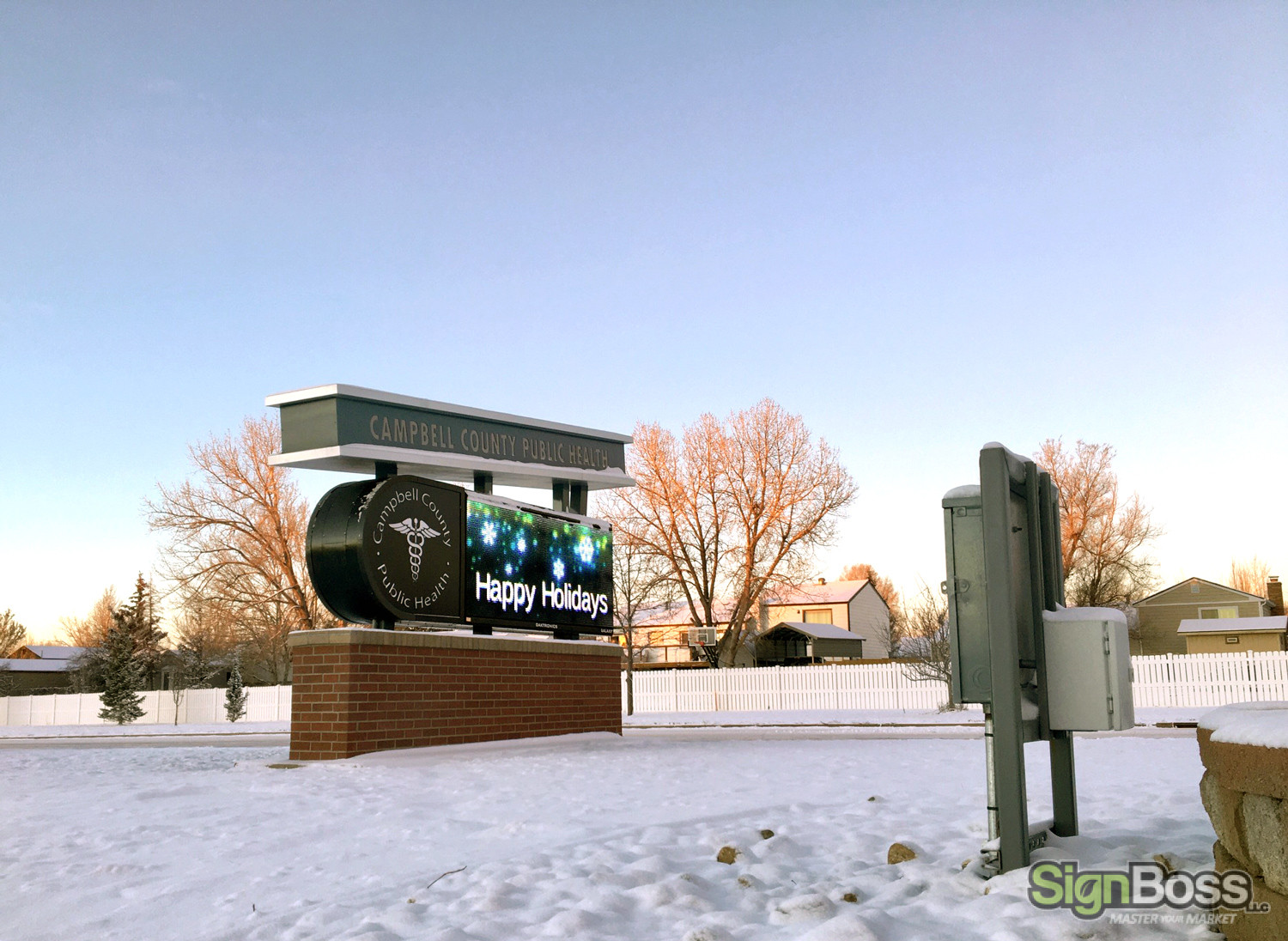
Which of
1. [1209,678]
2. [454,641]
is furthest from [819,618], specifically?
[454,641]

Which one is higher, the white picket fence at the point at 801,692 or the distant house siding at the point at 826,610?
the distant house siding at the point at 826,610

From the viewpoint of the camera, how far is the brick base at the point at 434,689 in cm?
1131

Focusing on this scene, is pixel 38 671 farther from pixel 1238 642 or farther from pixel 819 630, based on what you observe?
pixel 1238 642

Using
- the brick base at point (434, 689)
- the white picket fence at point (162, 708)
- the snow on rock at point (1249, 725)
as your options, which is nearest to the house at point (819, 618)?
the white picket fence at point (162, 708)

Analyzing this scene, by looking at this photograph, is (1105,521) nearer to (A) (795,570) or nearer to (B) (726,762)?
(A) (795,570)

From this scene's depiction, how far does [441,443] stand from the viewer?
44.9 feet

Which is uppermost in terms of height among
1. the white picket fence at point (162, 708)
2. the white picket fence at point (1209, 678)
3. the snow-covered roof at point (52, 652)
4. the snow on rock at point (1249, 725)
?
the snow on rock at point (1249, 725)

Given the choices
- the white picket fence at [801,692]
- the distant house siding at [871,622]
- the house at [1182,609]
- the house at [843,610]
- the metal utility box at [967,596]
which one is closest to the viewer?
the metal utility box at [967,596]

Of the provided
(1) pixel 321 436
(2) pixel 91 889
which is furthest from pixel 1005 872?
(1) pixel 321 436

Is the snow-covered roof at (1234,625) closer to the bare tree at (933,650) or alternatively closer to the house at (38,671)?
the bare tree at (933,650)

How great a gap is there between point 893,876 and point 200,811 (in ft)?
18.1

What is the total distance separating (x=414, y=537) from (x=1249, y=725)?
1011cm

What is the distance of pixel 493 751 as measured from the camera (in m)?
12.7

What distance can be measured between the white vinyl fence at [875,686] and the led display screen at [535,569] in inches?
605
